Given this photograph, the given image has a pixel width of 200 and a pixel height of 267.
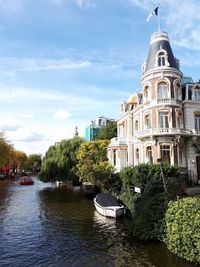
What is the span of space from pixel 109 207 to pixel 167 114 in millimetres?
13661

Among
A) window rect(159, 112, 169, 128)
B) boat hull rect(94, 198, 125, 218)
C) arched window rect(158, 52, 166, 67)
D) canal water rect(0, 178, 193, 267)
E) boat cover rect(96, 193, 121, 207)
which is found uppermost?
arched window rect(158, 52, 166, 67)

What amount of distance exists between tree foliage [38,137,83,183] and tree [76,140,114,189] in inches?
224

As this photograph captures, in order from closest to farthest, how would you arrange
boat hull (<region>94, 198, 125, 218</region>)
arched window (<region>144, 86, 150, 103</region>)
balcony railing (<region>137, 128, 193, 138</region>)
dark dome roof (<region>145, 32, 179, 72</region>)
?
boat hull (<region>94, 198, 125, 218</region>)
balcony railing (<region>137, 128, 193, 138</region>)
dark dome roof (<region>145, 32, 179, 72</region>)
arched window (<region>144, 86, 150, 103</region>)

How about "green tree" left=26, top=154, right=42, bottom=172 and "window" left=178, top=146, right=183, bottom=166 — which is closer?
"window" left=178, top=146, right=183, bottom=166

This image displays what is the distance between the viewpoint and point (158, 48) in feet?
106

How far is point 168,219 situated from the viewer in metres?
13.9

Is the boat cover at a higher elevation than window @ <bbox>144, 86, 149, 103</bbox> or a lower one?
lower

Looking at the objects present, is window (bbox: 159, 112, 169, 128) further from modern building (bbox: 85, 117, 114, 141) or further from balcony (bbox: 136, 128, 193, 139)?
modern building (bbox: 85, 117, 114, 141)

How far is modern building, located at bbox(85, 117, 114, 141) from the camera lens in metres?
78.8

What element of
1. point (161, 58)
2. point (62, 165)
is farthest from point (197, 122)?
point (62, 165)

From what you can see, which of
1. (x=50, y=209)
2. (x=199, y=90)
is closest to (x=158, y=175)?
(x=50, y=209)

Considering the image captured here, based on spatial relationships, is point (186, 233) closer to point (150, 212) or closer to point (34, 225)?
point (150, 212)

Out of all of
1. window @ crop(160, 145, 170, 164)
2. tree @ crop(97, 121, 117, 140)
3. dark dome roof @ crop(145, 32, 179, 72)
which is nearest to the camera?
window @ crop(160, 145, 170, 164)

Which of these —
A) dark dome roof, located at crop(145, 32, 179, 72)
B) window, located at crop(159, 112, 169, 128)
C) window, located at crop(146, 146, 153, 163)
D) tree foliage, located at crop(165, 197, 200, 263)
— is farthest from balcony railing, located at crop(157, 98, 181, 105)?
tree foliage, located at crop(165, 197, 200, 263)
